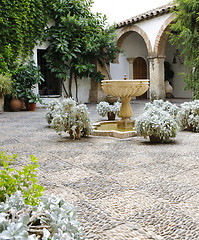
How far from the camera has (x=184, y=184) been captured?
8.00 feet

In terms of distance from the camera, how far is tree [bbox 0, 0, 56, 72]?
31.1 feet

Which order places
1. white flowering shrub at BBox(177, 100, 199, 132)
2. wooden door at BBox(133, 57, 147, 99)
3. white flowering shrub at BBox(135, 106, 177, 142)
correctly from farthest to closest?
wooden door at BBox(133, 57, 147, 99) < white flowering shrub at BBox(177, 100, 199, 132) < white flowering shrub at BBox(135, 106, 177, 142)

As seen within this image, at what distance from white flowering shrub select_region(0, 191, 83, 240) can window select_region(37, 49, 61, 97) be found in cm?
1088

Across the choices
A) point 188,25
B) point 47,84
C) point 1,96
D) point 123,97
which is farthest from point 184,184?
point 47,84

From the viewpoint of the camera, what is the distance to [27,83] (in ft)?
32.3

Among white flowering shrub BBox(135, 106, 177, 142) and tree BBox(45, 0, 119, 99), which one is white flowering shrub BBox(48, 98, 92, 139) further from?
tree BBox(45, 0, 119, 99)

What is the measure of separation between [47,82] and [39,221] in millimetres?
11299

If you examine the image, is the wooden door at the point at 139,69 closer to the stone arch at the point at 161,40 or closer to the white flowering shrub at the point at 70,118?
the stone arch at the point at 161,40

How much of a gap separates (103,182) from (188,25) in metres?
6.83

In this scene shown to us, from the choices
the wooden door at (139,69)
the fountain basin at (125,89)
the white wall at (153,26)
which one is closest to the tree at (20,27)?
the white wall at (153,26)

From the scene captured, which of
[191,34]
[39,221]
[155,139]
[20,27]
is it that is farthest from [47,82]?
[39,221]

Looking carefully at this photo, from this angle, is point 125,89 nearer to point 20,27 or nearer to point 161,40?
point 20,27

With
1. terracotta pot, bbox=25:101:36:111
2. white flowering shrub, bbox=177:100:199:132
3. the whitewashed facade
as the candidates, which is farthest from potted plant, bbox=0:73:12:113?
white flowering shrub, bbox=177:100:199:132

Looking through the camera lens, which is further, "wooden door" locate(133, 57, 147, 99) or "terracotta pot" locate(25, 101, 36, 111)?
"wooden door" locate(133, 57, 147, 99)
